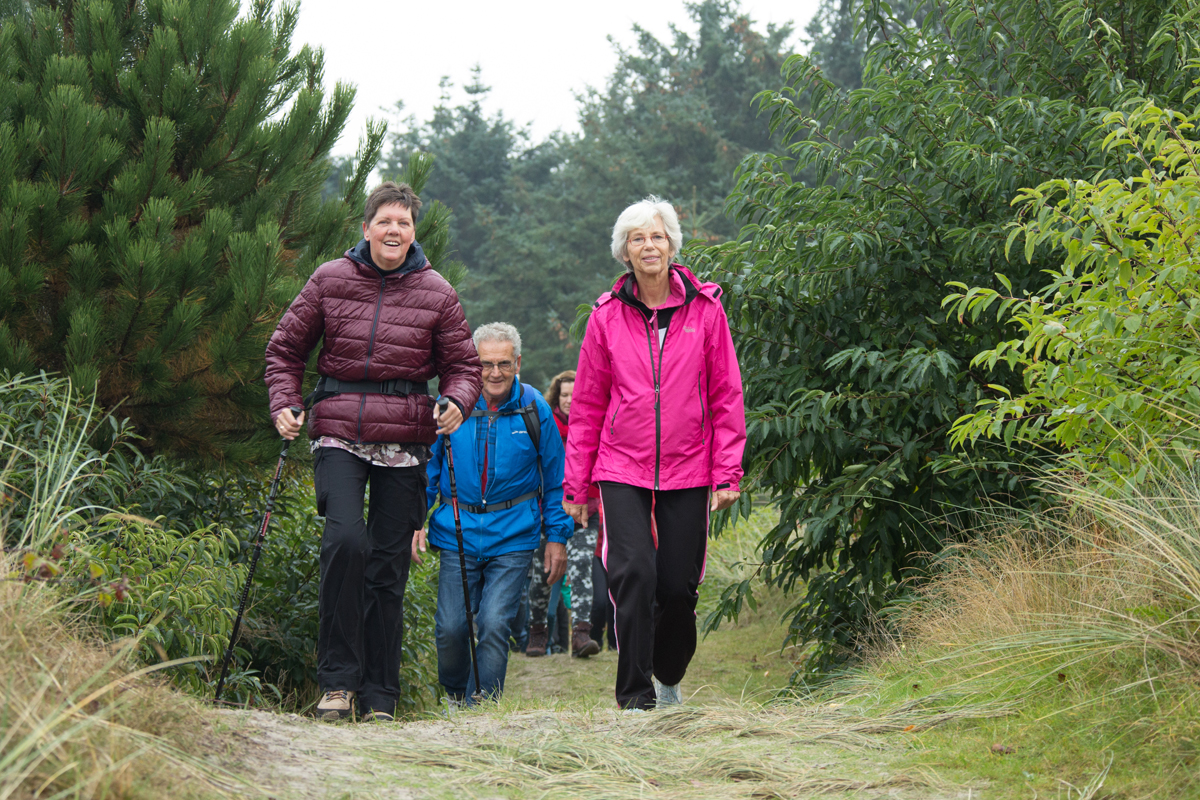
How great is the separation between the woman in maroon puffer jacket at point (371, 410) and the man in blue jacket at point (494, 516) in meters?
0.57

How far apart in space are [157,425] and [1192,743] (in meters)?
5.26

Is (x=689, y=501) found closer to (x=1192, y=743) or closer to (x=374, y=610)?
(x=374, y=610)

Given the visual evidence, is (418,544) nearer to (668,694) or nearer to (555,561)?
(555,561)

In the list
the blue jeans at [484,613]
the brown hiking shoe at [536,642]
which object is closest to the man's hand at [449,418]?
the blue jeans at [484,613]

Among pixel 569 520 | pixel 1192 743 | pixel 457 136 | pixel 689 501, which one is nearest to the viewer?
pixel 1192 743

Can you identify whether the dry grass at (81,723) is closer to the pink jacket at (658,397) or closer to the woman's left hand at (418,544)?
the pink jacket at (658,397)

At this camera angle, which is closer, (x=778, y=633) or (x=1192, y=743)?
(x=1192, y=743)

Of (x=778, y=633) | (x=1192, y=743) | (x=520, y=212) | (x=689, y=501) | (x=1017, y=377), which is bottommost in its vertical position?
(x=778, y=633)

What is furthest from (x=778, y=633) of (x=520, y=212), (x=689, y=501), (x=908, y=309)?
(x=520, y=212)

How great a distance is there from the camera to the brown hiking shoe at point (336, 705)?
4.37 m

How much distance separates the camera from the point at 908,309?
5840 millimetres

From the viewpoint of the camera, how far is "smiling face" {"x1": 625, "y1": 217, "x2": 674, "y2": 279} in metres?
4.60

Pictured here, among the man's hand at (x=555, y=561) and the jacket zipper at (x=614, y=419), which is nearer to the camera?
the jacket zipper at (x=614, y=419)

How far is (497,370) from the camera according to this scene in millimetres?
5523
